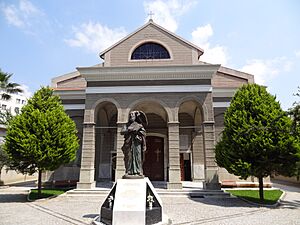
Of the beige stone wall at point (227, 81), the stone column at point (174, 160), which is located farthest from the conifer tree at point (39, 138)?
the beige stone wall at point (227, 81)

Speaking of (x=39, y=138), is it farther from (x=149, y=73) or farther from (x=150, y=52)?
(x=150, y=52)

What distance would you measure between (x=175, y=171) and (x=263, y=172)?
464 centimetres

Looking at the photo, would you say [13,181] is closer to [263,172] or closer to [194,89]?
[194,89]

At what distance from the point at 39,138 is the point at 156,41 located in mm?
10591

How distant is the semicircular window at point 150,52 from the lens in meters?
16.9

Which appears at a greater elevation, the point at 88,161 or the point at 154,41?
the point at 154,41

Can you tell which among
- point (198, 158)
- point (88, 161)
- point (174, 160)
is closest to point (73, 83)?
point (88, 161)

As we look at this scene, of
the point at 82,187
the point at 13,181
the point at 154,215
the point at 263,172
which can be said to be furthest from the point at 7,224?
the point at 13,181

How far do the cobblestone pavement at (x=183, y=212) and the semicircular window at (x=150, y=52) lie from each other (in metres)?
10.2

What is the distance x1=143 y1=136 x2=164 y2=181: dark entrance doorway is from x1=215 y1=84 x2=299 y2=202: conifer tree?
7.65m

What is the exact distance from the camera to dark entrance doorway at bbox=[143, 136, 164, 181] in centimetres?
1731

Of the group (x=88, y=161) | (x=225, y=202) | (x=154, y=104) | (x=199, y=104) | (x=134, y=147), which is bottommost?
(x=225, y=202)

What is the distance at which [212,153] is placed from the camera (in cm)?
1297

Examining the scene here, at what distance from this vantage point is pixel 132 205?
6086 millimetres
